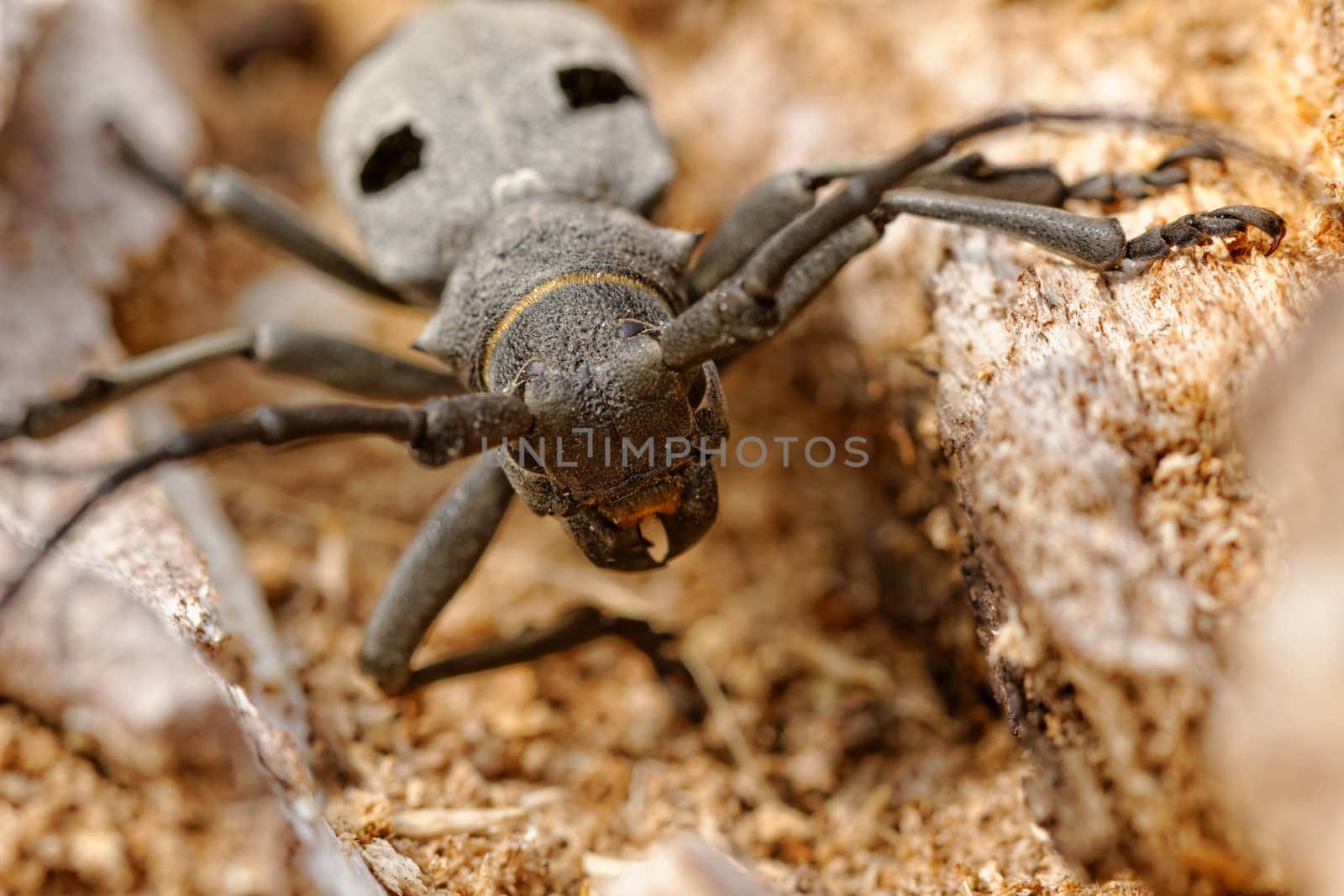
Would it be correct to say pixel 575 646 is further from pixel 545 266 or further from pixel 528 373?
pixel 545 266

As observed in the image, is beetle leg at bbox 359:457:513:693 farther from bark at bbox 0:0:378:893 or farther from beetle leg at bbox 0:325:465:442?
beetle leg at bbox 0:325:465:442

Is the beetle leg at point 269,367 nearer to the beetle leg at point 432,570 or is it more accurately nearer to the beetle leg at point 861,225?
the beetle leg at point 432,570

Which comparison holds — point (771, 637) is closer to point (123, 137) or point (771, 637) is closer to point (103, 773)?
point (103, 773)

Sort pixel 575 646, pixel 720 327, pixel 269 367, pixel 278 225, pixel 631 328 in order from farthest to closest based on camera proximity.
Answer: pixel 278 225 < pixel 269 367 < pixel 575 646 < pixel 631 328 < pixel 720 327

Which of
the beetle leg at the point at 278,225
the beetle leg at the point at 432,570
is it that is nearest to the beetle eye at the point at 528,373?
the beetle leg at the point at 432,570

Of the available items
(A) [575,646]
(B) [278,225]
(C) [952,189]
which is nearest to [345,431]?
(A) [575,646]

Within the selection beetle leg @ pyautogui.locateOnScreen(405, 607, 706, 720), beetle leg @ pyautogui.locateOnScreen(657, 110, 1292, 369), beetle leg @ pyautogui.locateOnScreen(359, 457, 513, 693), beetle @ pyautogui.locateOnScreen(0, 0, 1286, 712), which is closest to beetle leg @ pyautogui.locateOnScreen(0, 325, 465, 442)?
beetle @ pyautogui.locateOnScreen(0, 0, 1286, 712)
